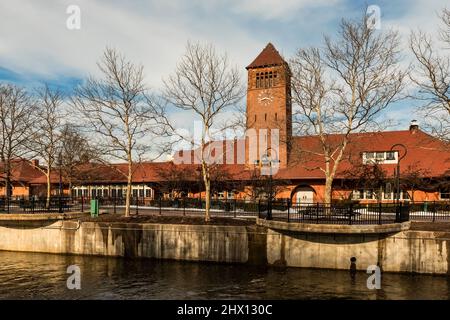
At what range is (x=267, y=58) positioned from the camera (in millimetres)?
44625

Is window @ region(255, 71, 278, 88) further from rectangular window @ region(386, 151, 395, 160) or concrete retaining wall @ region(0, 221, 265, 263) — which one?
concrete retaining wall @ region(0, 221, 265, 263)

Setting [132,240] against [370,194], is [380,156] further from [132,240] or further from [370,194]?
[132,240]

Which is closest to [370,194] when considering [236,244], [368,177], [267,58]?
[368,177]

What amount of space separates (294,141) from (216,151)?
15.3m

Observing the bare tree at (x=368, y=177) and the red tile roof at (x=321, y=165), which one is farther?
the red tile roof at (x=321, y=165)

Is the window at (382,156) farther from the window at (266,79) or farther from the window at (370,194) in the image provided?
the window at (266,79)

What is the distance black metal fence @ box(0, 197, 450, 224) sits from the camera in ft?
68.1

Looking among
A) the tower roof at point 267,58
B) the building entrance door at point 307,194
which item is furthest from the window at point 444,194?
the tower roof at point 267,58

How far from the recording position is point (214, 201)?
119 feet

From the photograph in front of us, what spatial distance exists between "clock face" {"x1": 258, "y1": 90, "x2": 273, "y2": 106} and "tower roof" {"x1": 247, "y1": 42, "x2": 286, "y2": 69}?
119 inches

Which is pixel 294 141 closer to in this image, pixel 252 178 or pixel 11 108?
pixel 252 178

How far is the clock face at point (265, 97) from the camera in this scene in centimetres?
4371

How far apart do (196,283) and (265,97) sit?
28.8 metres

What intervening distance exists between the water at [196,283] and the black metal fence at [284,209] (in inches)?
113
